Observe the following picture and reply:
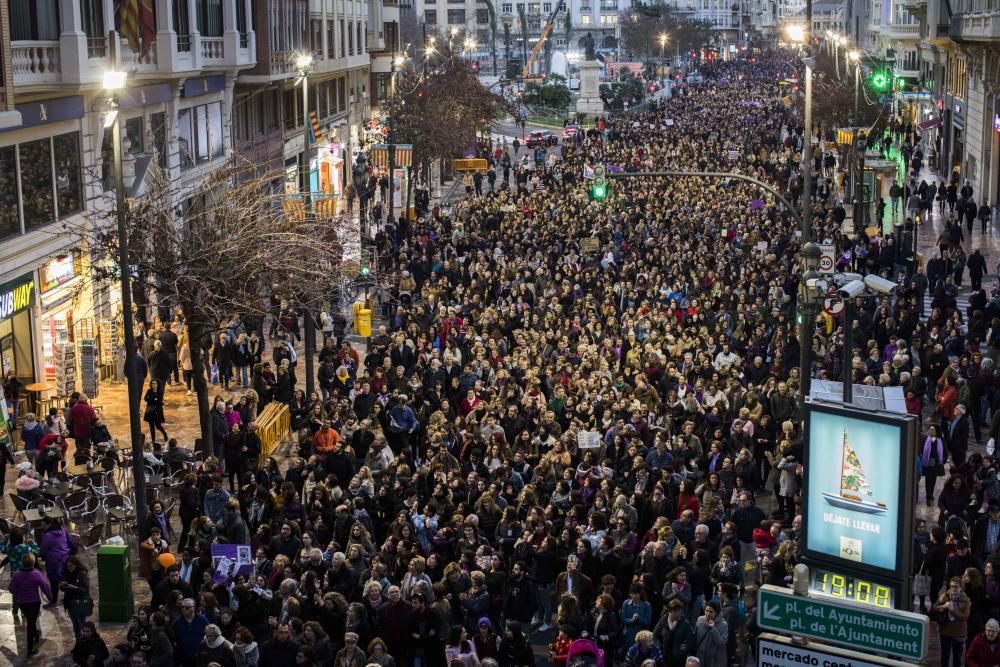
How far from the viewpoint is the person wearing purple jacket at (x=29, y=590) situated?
16453 mm

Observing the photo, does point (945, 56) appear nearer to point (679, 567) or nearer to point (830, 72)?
point (830, 72)

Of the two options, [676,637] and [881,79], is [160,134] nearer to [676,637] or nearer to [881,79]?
[881,79]

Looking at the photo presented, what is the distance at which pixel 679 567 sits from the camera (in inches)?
607

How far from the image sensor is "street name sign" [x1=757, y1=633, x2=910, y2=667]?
8.70 meters

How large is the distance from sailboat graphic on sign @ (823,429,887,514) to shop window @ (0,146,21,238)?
2013cm

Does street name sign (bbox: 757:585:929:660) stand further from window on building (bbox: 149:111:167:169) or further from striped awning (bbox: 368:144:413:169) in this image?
striped awning (bbox: 368:144:413:169)

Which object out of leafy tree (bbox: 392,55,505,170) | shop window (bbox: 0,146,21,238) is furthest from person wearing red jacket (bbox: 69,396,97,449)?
leafy tree (bbox: 392,55,505,170)

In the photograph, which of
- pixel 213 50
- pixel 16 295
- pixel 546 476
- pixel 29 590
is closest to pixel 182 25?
pixel 213 50

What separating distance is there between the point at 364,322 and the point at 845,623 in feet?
84.9

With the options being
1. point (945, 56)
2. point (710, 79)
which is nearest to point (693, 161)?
point (945, 56)

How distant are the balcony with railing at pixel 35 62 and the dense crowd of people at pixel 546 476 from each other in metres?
5.41

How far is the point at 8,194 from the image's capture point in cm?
2672

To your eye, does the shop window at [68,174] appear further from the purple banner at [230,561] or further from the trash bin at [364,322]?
the purple banner at [230,561]

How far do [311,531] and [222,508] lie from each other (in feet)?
7.33
